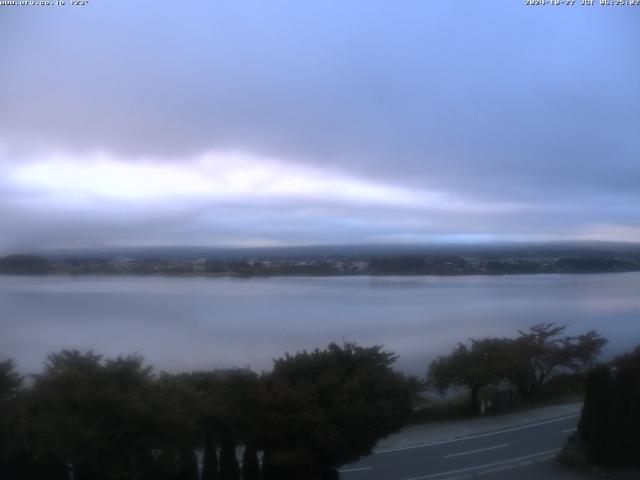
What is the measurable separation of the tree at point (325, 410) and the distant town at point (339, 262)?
6044 millimetres

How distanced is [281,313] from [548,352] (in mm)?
10724

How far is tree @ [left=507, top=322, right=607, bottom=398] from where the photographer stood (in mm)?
24812

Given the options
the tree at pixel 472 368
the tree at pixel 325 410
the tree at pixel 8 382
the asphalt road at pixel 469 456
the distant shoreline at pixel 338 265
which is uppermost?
the distant shoreline at pixel 338 265

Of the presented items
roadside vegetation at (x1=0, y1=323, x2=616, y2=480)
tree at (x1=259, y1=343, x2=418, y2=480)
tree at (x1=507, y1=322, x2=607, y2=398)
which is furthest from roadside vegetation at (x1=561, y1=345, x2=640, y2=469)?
tree at (x1=507, y1=322, x2=607, y2=398)

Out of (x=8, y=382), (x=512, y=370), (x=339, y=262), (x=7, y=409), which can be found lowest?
(x=512, y=370)

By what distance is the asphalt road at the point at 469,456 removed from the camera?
14.6 m

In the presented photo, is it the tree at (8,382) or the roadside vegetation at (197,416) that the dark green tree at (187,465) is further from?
the tree at (8,382)

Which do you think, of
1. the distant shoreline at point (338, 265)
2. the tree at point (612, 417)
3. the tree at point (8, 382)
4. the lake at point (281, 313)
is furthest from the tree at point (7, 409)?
the tree at point (612, 417)

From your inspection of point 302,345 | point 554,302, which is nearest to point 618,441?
point 302,345

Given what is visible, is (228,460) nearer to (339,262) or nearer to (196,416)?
(196,416)

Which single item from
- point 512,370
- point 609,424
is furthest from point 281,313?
point 609,424

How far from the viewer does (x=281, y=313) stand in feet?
68.8

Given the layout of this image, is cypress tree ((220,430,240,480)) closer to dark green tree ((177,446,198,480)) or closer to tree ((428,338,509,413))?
dark green tree ((177,446,198,480))

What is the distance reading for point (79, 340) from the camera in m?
14.6
